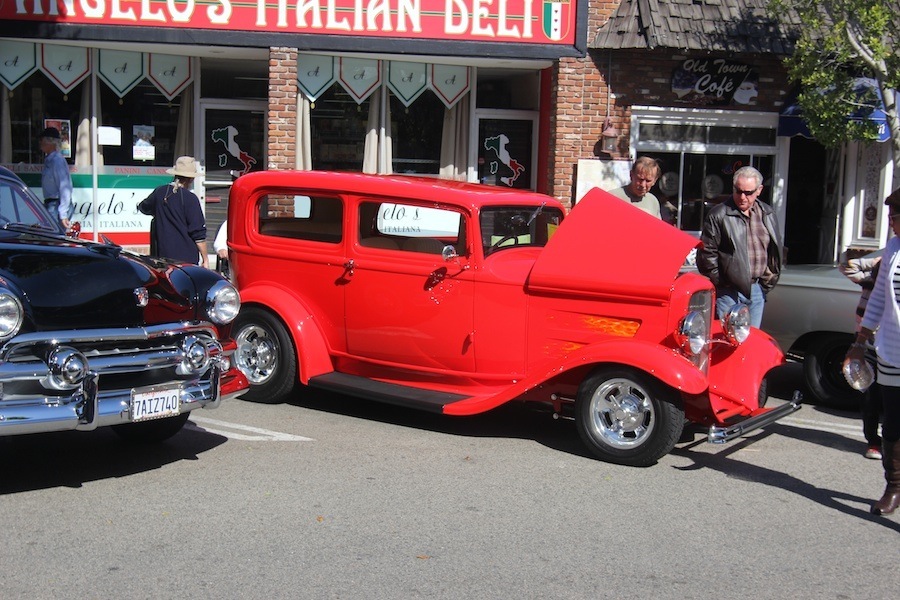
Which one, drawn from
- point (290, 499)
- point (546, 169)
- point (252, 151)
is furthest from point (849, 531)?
point (252, 151)

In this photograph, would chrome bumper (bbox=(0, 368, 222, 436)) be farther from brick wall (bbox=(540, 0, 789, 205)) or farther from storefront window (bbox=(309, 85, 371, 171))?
brick wall (bbox=(540, 0, 789, 205))

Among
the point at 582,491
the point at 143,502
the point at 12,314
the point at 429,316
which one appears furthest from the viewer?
the point at 429,316

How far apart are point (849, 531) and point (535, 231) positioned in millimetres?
3072

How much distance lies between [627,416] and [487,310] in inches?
46.3

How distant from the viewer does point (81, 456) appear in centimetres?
611

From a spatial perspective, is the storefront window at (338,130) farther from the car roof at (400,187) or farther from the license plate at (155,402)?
the license plate at (155,402)

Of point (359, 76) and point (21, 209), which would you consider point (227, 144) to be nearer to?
point (359, 76)

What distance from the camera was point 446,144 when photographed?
14570mm

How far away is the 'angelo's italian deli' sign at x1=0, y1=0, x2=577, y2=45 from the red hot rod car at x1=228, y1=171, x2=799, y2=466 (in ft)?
19.6

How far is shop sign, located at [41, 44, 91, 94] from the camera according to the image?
44.2 ft

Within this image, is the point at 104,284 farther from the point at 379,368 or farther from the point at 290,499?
the point at 379,368

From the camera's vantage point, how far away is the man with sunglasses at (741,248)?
7293mm

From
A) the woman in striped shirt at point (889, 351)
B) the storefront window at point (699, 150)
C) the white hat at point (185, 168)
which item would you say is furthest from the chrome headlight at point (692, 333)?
the storefront window at point (699, 150)

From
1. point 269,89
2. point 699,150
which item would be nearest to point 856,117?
point 699,150
